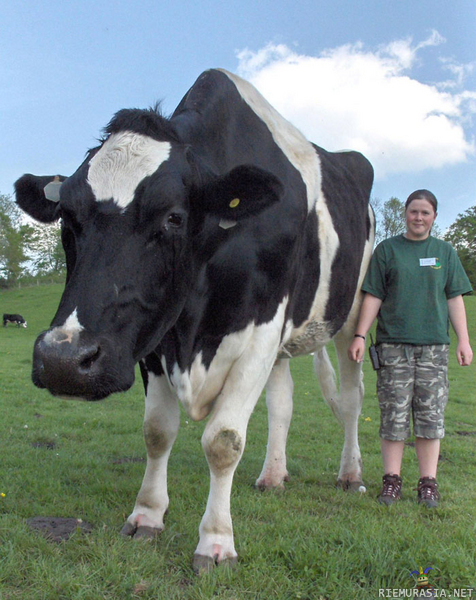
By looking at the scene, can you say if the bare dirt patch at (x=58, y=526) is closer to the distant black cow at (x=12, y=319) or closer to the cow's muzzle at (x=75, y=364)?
the cow's muzzle at (x=75, y=364)

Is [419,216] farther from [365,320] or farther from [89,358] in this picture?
[89,358]

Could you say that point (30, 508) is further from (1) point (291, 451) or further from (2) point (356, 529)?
(1) point (291, 451)

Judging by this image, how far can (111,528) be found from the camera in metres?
3.41

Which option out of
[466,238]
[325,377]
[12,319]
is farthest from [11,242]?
[325,377]

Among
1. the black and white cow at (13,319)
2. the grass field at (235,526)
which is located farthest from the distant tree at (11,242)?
the grass field at (235,526)

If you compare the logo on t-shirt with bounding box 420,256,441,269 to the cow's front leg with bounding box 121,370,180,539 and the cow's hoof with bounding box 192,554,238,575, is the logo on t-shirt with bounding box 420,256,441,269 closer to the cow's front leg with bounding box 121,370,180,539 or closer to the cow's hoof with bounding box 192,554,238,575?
the cow's front leg with bounding box 121,370,180,539

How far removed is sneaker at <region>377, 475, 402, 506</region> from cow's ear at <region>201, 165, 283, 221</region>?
8.05ft

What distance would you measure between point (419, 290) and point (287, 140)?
157cm

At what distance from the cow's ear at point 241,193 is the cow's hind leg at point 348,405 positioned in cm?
255

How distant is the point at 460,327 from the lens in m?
4.53

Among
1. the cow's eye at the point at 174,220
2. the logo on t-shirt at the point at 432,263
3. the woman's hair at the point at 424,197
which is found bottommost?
the cow's eye at the point at 174,220

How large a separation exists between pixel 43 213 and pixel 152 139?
1.15m

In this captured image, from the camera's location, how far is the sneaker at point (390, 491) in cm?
428

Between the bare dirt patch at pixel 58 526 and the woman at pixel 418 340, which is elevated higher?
the woman at pixel 418 340
